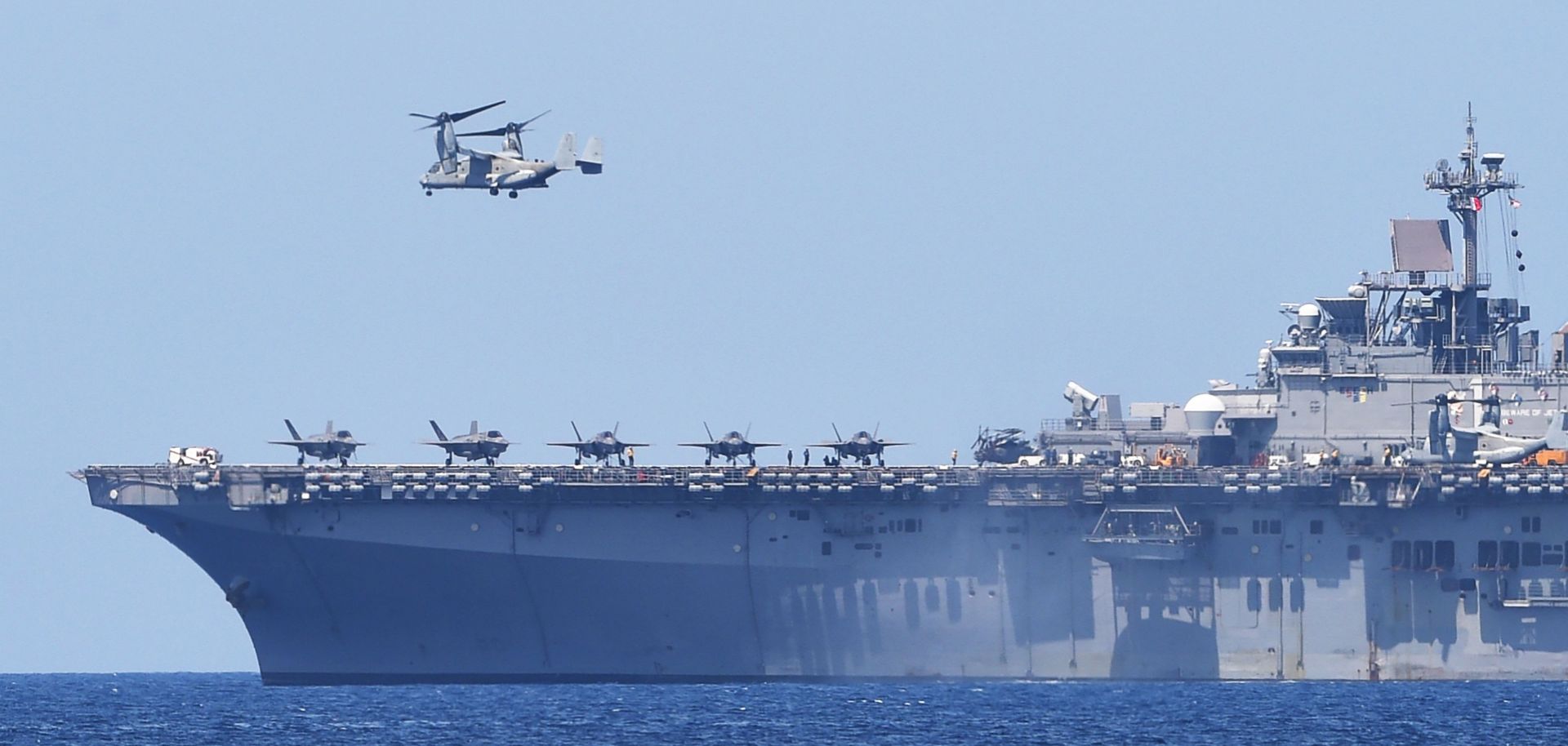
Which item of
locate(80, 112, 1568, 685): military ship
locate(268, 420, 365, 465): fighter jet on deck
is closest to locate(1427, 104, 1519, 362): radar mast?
locate(80, 112, 1568, 685): military ship

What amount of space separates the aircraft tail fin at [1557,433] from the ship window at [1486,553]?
7.55ft

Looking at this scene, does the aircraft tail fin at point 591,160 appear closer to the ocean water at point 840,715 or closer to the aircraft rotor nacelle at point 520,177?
the aircraft rotor nacelle at point 520,177

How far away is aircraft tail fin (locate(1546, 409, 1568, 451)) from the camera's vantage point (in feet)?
170

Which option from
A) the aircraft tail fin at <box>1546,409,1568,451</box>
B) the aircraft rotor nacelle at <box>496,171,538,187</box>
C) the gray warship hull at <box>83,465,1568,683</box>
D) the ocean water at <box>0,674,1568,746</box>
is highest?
the aircraft rotor nacelle at <box>496,171,538,187</box>

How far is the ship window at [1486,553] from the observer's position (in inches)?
2009

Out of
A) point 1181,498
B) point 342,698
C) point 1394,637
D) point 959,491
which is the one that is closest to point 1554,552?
point 1394,637

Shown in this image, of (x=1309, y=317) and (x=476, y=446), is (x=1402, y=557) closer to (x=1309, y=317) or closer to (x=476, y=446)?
(x=1309, y=317)

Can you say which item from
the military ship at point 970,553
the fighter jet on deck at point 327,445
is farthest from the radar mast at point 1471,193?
the fighter jet on deck at point 327,445

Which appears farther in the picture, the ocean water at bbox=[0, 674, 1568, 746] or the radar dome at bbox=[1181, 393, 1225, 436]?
Result: the radar dome at bbox=[1181, 393, 1225, 436]

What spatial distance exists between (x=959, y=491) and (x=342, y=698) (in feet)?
43.0

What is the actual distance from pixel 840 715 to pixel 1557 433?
51.1ft

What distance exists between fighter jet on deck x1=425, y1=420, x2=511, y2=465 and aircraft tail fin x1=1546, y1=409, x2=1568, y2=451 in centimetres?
2055

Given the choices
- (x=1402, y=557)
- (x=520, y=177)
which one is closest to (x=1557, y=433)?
(x=1402, y=557)

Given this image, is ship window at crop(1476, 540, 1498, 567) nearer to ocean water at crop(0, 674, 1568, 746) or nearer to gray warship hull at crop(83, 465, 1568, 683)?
gray warship hull at crop(83, 465, 1568, 683)
